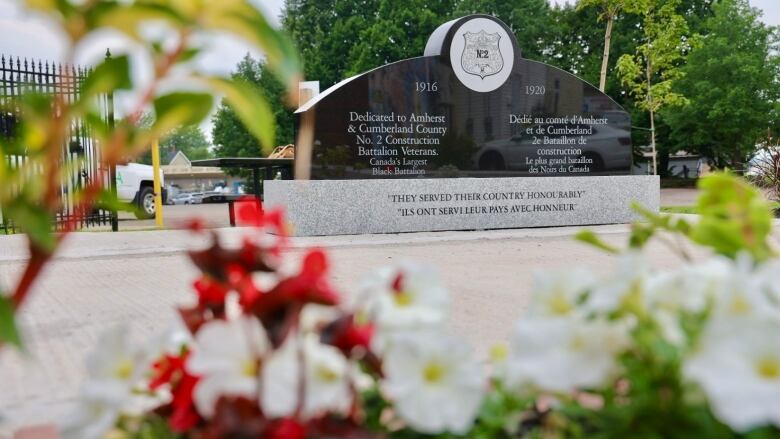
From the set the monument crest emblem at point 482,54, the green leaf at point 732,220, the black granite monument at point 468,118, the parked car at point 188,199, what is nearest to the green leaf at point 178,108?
the green leaf at point 732,220

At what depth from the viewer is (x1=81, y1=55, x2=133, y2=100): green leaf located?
791 millimetres

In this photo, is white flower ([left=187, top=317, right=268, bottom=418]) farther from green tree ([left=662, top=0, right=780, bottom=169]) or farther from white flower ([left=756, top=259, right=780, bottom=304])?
green tree ([left=662, top=0, right=780, bottom=169])

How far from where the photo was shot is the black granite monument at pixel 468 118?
10172mm

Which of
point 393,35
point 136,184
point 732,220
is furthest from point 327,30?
point 732,220

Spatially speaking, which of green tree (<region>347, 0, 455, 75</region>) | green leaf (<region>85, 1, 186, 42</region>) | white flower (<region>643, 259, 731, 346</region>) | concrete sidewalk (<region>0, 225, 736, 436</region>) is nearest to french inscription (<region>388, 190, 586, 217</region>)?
concrete sidewalk (<region>0, 225, 736, 436</region>)

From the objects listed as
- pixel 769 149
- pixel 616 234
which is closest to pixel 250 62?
pixel 769 149

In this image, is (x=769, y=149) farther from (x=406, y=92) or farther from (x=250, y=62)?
(x=250, y=62)

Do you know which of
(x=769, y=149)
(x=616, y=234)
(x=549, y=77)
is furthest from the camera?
(x=769, y=149)

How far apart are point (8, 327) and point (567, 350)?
2.10ft

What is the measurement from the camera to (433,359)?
0.85 metres

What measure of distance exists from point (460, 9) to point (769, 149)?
82.1 ft

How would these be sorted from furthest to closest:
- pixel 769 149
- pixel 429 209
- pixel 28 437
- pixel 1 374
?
pixel 769 149, pixel 429 209, pixel 1 374, pixel 28 437

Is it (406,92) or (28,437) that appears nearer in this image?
(28,437)

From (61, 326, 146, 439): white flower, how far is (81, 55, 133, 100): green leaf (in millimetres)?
338
